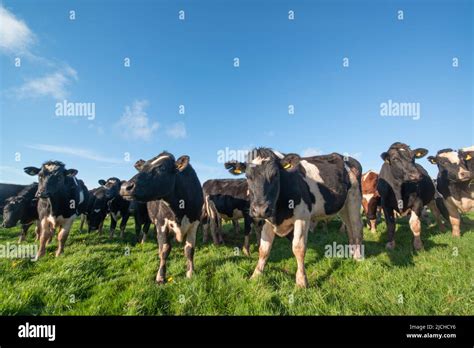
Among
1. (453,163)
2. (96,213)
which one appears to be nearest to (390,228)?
(453,163)

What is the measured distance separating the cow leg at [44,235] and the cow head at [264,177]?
6.38 m

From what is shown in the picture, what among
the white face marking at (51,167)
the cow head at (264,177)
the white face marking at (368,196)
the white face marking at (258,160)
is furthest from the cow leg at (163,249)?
the white face marking at (368,196)

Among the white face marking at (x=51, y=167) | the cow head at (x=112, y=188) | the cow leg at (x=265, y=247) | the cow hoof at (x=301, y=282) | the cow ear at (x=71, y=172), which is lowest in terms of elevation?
the cow hoof at (x=301, y=282)

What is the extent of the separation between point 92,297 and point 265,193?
3.41 meters

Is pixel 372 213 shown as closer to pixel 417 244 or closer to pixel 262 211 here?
pixel 417 244

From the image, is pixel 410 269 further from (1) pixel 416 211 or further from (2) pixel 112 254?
(2) pixel 112 254

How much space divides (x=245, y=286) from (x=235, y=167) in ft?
7.90

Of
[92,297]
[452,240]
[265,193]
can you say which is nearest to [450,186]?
[452,240]

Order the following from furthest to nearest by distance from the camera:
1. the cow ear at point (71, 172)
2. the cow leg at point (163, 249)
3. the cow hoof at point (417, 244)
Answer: the cow ear at point (71, 172), the cow hoof at point (417, 244), the cow leg at point (163, 249)

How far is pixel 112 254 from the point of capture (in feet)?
25.1

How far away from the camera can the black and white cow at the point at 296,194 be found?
482 cm

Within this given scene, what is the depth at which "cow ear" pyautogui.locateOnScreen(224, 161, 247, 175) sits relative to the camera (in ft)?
18.4

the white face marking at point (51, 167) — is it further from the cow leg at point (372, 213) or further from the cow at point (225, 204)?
the cow leg at point (372, 213)

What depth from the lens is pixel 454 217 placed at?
27.5 feet
